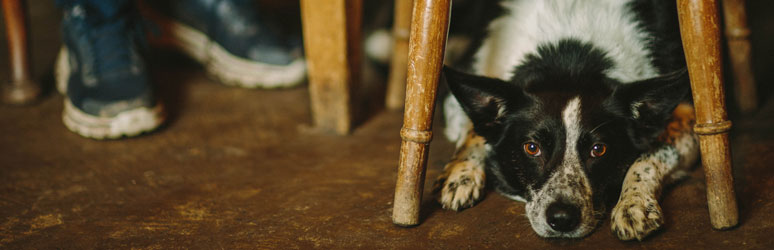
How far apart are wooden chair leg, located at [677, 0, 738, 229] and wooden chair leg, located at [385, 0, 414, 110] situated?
3.76ft

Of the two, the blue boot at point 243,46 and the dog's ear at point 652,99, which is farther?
the blue boot at point 243,46

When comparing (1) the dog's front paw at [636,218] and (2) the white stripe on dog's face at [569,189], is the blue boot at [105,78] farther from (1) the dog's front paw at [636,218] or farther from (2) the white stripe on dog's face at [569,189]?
(1) the dog's front paw at [636,218]

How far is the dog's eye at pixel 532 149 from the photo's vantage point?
1.62 meters

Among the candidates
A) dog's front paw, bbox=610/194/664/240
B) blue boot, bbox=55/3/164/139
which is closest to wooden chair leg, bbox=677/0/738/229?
dog's front paw, bbox=610/194/664/240

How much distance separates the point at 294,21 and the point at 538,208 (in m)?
1.94

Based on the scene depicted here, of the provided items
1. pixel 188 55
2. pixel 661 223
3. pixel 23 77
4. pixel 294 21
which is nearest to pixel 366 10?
pixel 294 21

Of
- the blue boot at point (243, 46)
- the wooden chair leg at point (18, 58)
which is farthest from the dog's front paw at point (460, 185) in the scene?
the wooden chair leg at point (18, 58)

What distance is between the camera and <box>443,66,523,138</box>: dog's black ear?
5.00 feet

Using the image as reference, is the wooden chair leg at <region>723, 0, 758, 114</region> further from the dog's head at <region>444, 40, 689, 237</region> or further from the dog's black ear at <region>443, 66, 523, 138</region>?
the dog's black ear at <region>443, 66, 523, 138</region>

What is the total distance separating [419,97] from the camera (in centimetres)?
149

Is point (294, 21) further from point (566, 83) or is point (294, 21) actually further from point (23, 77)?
point (566, 83)

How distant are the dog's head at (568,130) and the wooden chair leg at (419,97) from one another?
0.08 meters

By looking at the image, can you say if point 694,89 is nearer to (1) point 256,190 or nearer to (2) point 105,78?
(1) point 256,190

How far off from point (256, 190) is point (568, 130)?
893 millimetres
